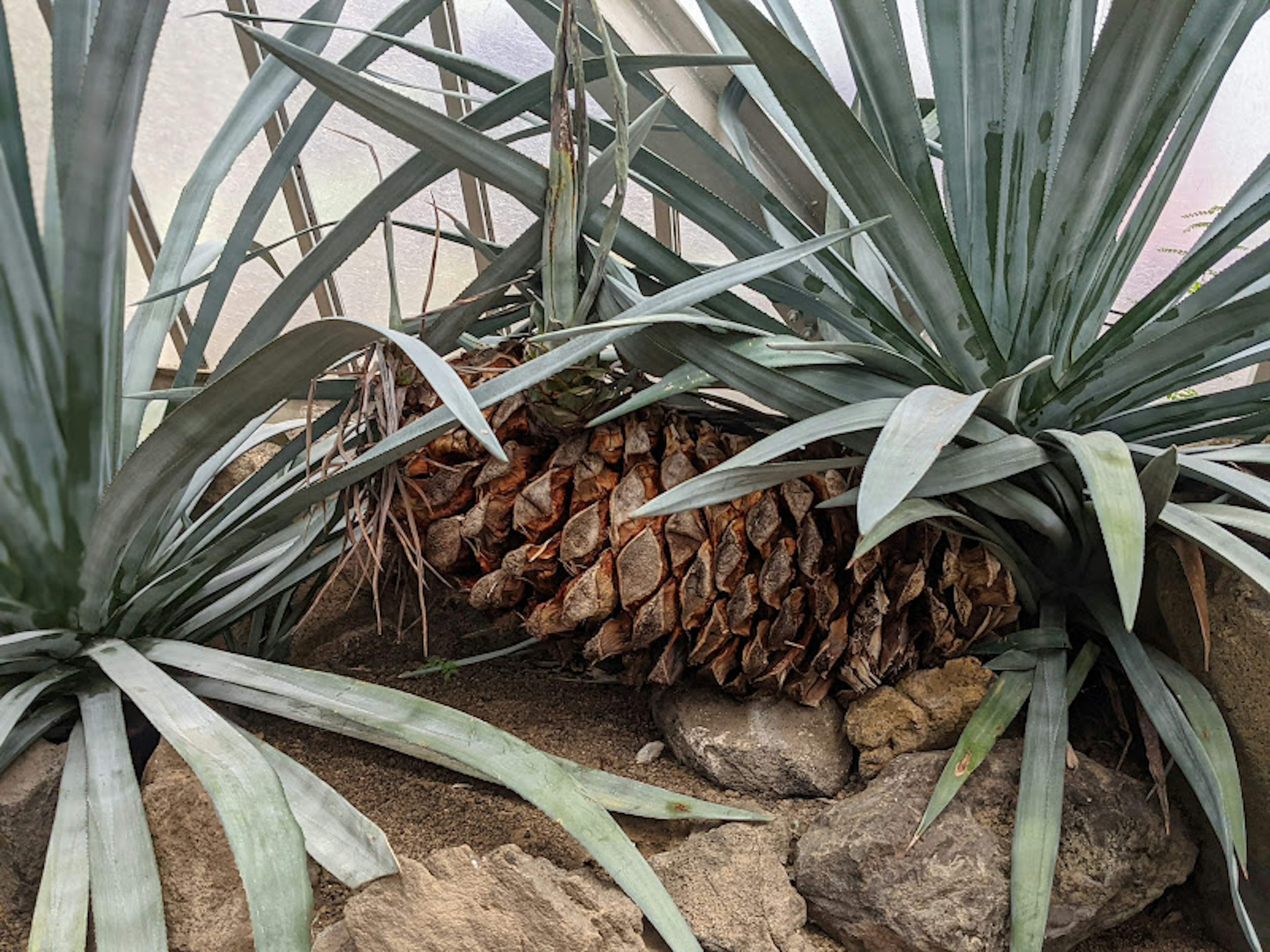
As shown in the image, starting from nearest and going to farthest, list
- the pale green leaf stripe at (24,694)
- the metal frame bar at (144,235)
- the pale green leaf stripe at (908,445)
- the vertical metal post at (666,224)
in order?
1. the pale green leaf stripe at (908,445)
2. the pale green leaf stripe at (24,694)
3. the vertical metal post at (666,224)
4. the metal frame bar at (144,235)

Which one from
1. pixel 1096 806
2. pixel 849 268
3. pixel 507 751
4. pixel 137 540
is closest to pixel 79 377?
pixel 137 540

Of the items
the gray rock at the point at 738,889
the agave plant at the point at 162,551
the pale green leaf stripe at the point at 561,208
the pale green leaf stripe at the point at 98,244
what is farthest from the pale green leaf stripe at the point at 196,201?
the gray rock at the point at 738,889

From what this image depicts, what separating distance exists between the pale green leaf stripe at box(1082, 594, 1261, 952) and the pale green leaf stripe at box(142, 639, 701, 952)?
1.28 feet

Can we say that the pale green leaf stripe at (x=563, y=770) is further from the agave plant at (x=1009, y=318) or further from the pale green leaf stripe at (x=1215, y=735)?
the pale green leaf stripe at (x=1215, y=735)

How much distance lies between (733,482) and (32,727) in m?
0.67

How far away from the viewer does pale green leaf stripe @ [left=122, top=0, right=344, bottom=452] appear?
1.11m

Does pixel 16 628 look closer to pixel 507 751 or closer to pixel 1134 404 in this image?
pixel 507 751

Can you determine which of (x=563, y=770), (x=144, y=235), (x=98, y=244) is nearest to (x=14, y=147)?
(x=98, y=244)

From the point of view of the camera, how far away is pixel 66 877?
746 mm

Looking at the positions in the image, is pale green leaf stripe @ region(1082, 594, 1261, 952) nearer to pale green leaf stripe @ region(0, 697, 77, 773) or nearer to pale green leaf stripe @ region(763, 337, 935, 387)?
pale green leaf stripe @ region(763, 337, 935, 387)

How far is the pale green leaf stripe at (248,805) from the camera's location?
647 mm

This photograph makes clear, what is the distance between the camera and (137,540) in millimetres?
968

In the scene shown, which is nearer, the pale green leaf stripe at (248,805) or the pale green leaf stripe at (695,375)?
the pale green leaf stripe at (248,805)

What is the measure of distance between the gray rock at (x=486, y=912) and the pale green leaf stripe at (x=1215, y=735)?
0.45 m
